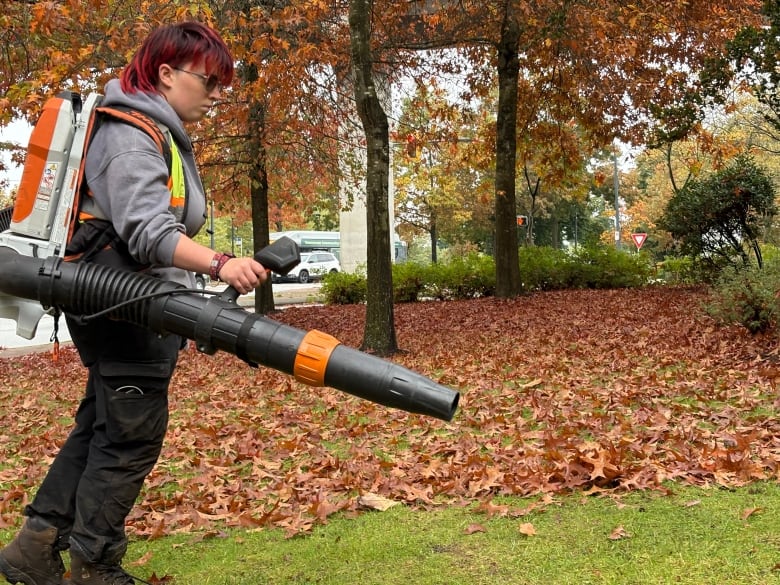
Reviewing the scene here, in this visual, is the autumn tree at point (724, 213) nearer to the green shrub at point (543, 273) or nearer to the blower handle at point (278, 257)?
the green shrub at point (543, 273)

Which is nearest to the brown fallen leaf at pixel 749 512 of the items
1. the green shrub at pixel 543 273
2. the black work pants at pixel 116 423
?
the black work pants at pixel 116 423

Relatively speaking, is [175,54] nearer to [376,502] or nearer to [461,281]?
[376,502]

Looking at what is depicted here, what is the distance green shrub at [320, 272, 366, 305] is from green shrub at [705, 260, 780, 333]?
38.9 ft

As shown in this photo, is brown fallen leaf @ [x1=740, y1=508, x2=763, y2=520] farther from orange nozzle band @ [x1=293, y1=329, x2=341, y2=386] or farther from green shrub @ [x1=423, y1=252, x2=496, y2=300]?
green shrub @ [x1=423, y1=252, x2=496, y2=300]

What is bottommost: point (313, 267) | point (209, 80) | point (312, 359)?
point (312, 359)

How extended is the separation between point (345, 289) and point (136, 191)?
709 inches

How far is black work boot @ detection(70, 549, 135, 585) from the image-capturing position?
2537 millimetres

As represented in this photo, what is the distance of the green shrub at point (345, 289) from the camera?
20.2m

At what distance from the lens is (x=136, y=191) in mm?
2275

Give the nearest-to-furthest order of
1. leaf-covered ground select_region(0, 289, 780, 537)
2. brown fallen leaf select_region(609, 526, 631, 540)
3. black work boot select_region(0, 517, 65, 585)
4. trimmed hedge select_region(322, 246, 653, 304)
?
black work boot select_region(0, 517, 65, 585)
brown fallen leaf select_region(609, 526, 631, 540)
leaf-covered ground select_region(0, 289, 780, 537)
trimmed hedge select_region(322, 246, 653, 304)

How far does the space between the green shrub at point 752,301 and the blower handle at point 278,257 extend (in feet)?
22.7

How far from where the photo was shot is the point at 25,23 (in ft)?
33.2

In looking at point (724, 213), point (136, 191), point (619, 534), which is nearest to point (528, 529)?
point (619, 534)

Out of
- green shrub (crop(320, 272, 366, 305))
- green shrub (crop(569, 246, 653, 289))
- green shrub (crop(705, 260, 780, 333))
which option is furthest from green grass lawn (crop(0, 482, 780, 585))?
green shrub (crop(320, 272, 366, 305))
